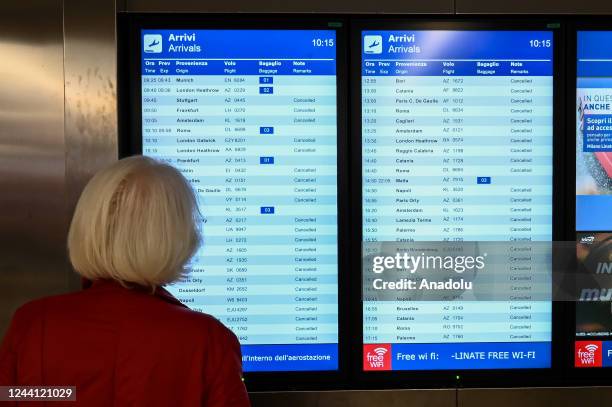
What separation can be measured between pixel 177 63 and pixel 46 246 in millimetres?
890

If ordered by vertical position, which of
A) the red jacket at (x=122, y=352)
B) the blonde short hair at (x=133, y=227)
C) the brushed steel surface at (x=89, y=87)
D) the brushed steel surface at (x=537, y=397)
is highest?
the brushed steel surface at (x=89, y=87)

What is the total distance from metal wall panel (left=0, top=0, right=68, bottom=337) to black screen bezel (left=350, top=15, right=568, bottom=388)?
1155 mm

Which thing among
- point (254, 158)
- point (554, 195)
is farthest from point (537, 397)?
point (254, 158)

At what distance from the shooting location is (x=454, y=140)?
2783 mm

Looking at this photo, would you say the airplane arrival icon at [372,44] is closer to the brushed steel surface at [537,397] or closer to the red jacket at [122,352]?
the brushed steel surface at [537,397]

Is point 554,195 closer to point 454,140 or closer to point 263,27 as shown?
point 454,140

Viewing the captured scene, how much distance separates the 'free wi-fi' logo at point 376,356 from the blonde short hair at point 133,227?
139cm

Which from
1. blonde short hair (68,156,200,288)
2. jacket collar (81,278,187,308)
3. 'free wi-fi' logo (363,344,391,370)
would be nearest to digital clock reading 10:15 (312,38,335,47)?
'free wi-fi' logo (363,344,391,370)

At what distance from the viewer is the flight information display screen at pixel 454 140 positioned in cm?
277

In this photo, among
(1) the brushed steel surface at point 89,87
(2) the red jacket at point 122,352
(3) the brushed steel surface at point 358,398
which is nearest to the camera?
(2) the red jacket at point 122,352

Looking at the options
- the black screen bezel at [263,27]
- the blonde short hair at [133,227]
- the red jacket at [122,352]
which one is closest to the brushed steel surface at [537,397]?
the black screen bezel at [263,27]

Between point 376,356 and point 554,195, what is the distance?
962mm

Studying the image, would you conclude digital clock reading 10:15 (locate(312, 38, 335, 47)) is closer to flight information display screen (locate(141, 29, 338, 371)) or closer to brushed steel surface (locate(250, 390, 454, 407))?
flight information display screen (locate(141, 29, 338, 371))

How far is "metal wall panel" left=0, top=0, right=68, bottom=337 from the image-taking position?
8.95 ft
